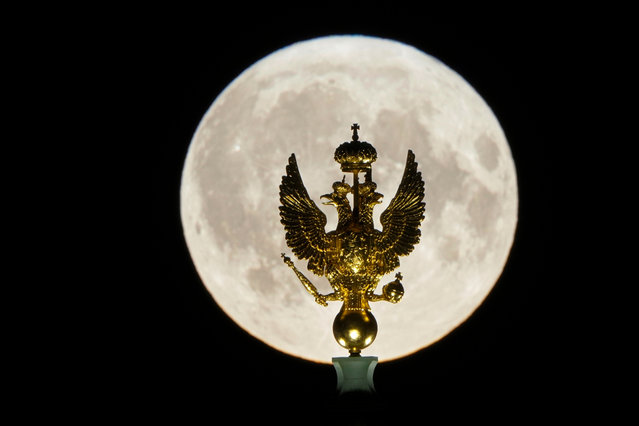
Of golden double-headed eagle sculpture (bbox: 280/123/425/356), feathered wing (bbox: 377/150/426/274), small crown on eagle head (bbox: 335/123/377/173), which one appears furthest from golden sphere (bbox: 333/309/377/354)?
small crown on eagle head (bbox: 335/123/377/173)

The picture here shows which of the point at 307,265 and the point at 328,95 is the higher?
the point at 328,95

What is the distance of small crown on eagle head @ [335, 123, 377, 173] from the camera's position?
14.3 meters

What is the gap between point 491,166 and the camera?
15164 millimetres

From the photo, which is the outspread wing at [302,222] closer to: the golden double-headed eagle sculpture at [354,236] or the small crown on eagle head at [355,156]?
the golden double-headed eagle sculpture at [354,236]

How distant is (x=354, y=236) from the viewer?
1436 centimetres

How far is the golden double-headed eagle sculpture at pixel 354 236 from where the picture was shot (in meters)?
14.4

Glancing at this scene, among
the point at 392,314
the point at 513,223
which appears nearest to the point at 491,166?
the point at 513,223

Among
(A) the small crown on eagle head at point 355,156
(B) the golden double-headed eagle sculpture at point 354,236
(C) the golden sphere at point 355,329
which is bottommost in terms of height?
(C) the golden sphere at point 355,329

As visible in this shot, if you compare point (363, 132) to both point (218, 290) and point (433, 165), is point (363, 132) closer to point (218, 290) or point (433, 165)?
point (433, 165)

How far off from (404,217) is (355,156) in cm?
58

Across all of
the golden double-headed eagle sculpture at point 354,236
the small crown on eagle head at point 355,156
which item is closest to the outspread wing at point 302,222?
the golden double-headed eagle sculpture at point 354,236

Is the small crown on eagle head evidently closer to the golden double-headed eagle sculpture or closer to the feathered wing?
the golden double-headed eagle sculpture

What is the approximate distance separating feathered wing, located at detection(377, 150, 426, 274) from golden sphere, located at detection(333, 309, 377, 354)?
1.26 ft

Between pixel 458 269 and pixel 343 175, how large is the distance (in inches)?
42.8
